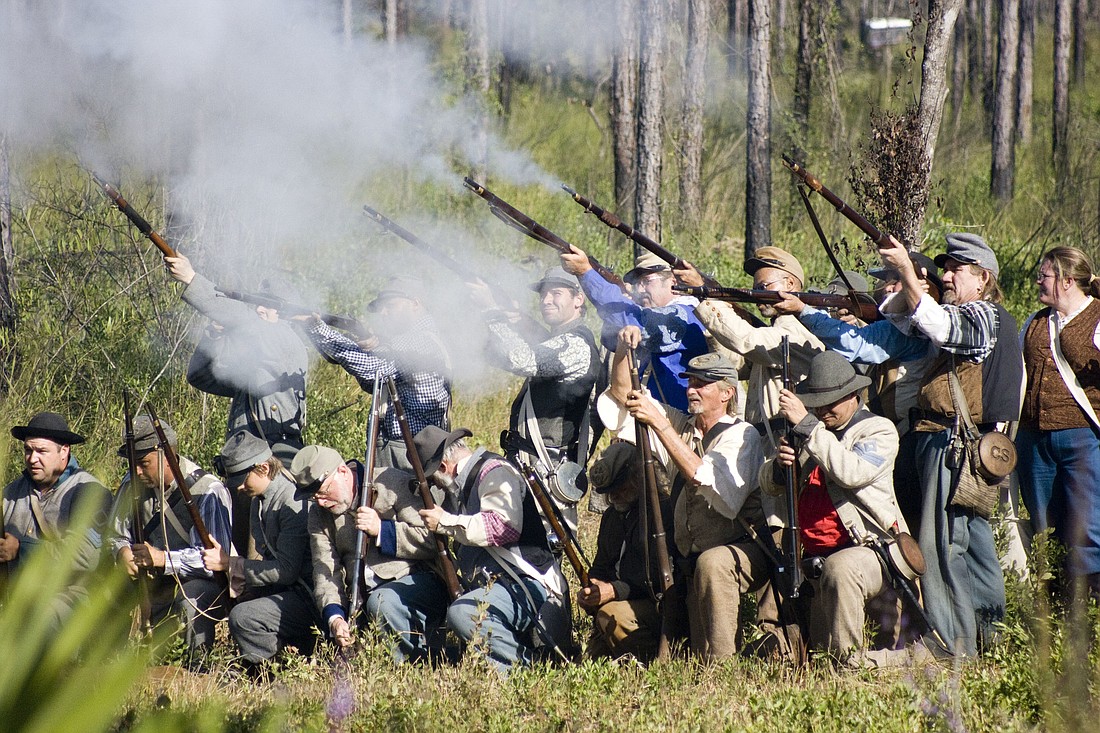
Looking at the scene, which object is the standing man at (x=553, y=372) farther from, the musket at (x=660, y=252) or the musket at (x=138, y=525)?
the musket at (x=138, y=525)

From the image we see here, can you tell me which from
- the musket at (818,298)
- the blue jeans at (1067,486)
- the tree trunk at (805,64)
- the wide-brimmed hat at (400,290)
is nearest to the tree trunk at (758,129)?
the tree trunk at (805,64)

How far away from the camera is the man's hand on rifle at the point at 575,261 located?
651cm

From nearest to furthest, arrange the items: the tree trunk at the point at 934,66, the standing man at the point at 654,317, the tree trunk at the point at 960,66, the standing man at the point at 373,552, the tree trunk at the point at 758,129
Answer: the standing man at the point at 373,552, the standing man at the point at 654,317, the tree trunk at the point at 934,66, the tree trunk at the point at 758,129, the tree trunk at the point at 960,66

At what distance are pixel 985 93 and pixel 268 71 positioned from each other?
83.8 ft

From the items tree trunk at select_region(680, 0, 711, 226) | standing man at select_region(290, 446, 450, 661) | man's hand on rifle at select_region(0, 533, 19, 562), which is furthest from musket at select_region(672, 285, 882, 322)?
tree trunk at select_region(680, 0, 711, 226)

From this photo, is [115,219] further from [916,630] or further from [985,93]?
[985,93]

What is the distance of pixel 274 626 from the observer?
6.25 meters

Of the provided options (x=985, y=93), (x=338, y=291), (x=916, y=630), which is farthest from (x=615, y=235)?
(x=985, y=93)

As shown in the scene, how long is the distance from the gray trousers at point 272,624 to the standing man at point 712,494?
203cm

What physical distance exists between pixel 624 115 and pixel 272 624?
38.1 feet

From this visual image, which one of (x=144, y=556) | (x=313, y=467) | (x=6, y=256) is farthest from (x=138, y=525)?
(x=6, y=256)

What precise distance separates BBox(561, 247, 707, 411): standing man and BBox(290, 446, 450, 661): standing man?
1401mm

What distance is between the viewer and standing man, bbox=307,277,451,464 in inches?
264

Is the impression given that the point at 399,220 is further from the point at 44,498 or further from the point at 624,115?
the point at 624,115
